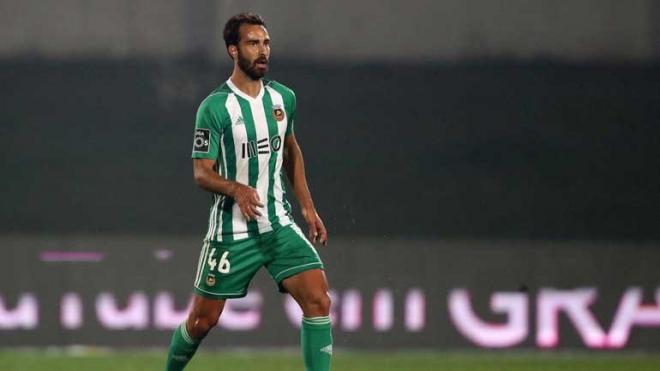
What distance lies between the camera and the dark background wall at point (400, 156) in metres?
7.57

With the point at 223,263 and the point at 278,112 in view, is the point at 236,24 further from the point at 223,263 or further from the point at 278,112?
the point at 223,263

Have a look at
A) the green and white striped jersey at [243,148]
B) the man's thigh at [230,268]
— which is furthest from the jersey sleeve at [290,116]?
the man's thigh at [230,268]

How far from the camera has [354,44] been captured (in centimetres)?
754

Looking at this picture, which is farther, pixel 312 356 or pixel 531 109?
pixel 531 109

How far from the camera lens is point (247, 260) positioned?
543 centimetres

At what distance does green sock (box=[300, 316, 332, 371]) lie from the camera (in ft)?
17.4

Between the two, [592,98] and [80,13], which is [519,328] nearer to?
[592,98]

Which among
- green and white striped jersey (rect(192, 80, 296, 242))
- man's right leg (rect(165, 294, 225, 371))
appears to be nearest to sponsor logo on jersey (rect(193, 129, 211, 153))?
green and white striped jersey (rect(192, 80, 296, 242))

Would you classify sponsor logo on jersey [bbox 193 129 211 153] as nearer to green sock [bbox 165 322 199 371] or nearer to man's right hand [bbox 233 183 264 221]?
man's right hand [bbox 233 183 264 221]

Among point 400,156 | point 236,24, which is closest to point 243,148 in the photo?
point 236,24

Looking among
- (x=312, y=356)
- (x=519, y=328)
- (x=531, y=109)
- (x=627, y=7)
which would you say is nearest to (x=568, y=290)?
(x=519, y=328)

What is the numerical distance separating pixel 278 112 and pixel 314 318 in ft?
2.48

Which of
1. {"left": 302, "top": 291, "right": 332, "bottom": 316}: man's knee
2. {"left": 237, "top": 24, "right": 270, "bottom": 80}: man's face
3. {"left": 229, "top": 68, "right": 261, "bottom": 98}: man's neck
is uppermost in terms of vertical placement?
{"left": 237, "top": 24, "right": 270, "bottom": 80}: man's face

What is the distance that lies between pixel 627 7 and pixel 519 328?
1.70m
